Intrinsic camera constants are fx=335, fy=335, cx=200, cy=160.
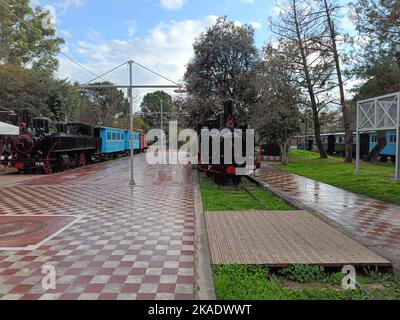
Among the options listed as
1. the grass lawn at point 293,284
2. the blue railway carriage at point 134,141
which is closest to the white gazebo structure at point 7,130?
the grass lawn at point 293,284

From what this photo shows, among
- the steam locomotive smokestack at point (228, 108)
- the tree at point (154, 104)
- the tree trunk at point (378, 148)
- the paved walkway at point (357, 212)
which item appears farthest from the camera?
the tree at point (154, 104)

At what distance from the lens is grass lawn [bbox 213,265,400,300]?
3605mm

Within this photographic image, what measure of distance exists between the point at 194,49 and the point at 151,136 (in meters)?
36.4

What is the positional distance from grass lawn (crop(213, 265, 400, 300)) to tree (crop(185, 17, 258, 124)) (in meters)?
15.4

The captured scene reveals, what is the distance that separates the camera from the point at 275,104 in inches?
742

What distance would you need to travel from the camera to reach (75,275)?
4098 mm

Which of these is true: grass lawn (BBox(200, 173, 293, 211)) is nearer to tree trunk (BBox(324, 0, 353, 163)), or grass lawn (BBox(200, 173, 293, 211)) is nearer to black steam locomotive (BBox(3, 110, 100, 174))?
black steam locomotive (BBox(3, 110, 100, 174))

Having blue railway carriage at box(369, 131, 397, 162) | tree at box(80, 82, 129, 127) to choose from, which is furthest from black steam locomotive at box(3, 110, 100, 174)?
tree at box(80, 82, 129, 127)

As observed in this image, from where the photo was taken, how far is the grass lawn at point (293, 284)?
11.8 feet

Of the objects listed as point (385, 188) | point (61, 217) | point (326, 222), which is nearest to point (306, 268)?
point (326, 222)

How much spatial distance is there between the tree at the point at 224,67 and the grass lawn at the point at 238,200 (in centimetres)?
845

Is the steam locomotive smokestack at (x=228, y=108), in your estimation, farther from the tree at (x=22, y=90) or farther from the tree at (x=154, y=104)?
the tree at (x=154, y=104)

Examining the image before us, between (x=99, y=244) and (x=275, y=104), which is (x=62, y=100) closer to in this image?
(x=275, y=104)
